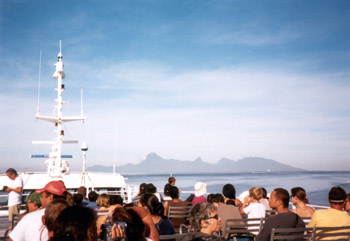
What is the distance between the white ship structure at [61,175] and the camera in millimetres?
17359

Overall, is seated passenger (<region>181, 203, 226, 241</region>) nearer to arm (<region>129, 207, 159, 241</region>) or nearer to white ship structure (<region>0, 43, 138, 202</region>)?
arm (<region>129, 207, 159, 241</region>)

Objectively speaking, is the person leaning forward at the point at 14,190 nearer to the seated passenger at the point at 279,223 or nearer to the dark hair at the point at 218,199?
the dark hair at the point at 218,199

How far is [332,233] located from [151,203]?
246 cm

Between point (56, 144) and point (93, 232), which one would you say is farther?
point (56, 144)

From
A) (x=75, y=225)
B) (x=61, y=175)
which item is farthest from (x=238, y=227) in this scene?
(x=61, y=175)

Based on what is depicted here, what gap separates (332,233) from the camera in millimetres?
4434

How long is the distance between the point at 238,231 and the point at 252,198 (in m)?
1.54

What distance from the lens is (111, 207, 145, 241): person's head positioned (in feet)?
9.48

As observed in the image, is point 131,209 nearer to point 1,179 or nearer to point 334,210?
point 334,210

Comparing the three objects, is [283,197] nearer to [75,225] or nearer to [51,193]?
[51,193]

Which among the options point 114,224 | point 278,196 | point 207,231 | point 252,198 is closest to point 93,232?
point 114,224

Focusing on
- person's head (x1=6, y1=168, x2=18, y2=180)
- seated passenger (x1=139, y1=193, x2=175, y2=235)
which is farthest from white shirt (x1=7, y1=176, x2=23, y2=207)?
seated passenger (x1=139, y1=193, x2=175, y2=235)

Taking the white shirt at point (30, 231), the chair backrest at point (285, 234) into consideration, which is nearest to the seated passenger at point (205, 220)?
the chair backrest at point (285, 234)

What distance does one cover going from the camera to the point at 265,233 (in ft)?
14.6
